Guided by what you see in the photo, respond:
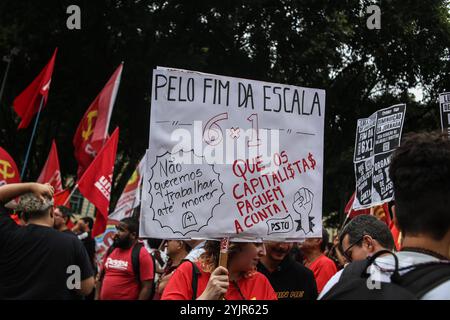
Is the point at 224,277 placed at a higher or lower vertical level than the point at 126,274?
higher

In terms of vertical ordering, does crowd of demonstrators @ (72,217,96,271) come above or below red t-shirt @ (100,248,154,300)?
above

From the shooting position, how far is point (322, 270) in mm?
5812

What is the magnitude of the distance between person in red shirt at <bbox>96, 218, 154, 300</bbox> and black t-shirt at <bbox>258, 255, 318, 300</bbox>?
235 centimetres

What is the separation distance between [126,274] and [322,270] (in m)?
2.37

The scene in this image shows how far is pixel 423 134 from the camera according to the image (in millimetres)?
2172

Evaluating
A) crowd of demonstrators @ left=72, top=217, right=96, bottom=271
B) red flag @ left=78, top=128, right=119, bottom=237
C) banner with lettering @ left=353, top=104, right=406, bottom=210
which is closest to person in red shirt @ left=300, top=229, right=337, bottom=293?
banner with lettering @ left=353, top=104, right=406, bottom=210

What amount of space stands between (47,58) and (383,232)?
546 inches

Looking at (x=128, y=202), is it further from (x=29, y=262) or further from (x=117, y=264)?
(x=29, y=262)

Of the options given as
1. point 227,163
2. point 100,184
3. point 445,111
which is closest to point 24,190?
point 227,163

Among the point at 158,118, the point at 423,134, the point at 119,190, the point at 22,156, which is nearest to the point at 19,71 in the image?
the point at 22,156

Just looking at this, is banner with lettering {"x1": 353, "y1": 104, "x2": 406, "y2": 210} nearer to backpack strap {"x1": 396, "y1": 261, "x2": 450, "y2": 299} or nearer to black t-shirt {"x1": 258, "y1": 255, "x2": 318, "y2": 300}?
black t-shirt {"x1": 258, "y1": 255, "x2": 318, "y2": 300}

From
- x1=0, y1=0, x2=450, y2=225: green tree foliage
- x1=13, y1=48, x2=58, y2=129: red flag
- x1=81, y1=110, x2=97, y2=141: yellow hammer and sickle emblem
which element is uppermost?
x1=0, y1=0, x2=450, y2=225: green tree foliage

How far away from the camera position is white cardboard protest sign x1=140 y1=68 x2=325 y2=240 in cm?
371

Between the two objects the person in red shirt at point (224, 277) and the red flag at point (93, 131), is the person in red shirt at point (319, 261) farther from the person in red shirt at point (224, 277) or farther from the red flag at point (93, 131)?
the red flag at point (93, 131)
